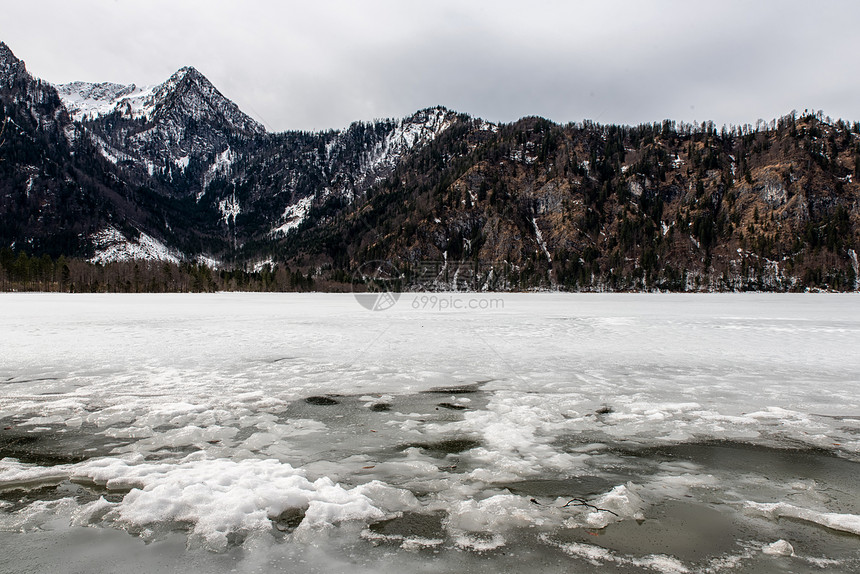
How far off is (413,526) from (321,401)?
498 cm

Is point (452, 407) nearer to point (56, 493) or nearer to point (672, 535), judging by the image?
point (672, 535)

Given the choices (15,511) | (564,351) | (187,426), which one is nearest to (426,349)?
(564,351)

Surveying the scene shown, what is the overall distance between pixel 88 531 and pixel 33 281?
17865 cm

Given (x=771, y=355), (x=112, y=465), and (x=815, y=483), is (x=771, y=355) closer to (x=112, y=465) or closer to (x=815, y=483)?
(x=815, y=483)

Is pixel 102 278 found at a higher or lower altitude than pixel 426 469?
higher

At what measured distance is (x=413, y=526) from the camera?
388 cm

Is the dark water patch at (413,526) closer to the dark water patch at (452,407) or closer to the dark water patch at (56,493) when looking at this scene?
the dark water patch at (56,493)

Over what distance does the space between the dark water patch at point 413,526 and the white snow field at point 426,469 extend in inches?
0.8

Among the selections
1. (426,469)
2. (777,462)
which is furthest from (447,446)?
(777,462)

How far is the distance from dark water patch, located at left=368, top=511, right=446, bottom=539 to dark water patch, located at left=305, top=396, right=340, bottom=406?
4.52 meters

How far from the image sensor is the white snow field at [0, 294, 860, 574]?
3.47 metres

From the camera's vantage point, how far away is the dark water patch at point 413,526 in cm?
375

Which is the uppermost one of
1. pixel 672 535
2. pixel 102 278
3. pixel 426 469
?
pixel 102 278

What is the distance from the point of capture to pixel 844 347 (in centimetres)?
1658
